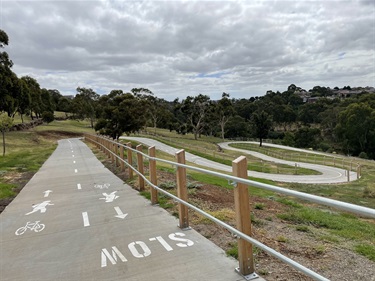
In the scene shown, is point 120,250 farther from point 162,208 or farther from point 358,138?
point 358,138

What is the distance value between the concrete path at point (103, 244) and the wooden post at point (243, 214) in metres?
0.19

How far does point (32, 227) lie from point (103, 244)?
7.33ft

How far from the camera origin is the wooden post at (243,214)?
3.75 meters

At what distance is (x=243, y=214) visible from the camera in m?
3.80

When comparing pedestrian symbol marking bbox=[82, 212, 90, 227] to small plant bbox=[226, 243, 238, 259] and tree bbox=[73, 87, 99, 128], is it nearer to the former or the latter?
small plant bbox=[226, 243, 238, 259]

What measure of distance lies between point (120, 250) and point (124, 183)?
19.8 ft

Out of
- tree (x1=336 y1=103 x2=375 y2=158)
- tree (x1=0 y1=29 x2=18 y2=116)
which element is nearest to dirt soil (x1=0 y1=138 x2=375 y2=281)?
tree (x1=0 y1=29 x2=18 y2=116)

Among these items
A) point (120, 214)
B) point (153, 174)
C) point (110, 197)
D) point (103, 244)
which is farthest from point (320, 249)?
point (110, 197)

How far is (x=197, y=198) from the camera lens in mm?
8141

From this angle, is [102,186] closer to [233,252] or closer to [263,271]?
[233,252]

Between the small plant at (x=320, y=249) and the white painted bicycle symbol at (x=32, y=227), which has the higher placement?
the small plant at (x=320, y=249)

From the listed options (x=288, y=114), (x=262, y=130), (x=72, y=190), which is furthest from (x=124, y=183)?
(x=288, y=114)

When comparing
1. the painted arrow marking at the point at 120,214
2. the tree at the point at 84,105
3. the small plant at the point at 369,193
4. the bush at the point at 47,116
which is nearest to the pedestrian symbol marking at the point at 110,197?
the painted arrow marking at the point at 120,214

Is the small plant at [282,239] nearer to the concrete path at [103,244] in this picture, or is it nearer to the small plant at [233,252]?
the small plant at [233,252]
